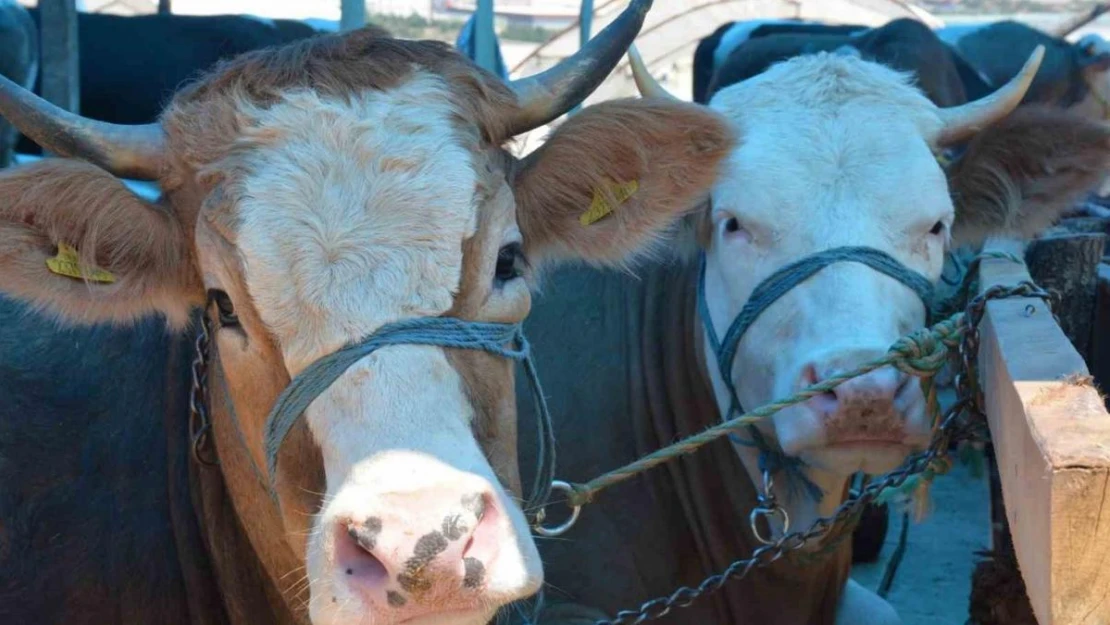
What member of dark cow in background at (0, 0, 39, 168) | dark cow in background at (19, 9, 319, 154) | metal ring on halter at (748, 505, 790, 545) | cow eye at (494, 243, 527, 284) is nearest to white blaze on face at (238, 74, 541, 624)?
cow eye at (494, 243, 527, 284)

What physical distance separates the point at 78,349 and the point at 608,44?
147 cm

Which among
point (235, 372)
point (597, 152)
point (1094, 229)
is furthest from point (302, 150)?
point (1094, 229)

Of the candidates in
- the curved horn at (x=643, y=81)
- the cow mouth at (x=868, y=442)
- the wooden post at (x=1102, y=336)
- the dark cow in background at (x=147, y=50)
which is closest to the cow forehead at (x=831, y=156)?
the curved horn at (x=643, y=81)

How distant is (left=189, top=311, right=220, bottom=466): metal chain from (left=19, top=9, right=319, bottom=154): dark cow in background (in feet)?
13.2

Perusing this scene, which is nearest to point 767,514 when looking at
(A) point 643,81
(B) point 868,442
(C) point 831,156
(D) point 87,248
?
(B) point 868,442

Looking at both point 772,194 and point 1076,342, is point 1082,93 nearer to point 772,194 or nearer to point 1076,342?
point 1076,342

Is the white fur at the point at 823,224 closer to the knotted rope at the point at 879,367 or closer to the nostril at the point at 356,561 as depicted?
the knotted rope at the point at 879,367

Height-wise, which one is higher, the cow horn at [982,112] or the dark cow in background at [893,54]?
the cow horn at [982,112]

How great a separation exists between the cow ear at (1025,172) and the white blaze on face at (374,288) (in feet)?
5.54

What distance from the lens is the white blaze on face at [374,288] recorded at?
2045 mm

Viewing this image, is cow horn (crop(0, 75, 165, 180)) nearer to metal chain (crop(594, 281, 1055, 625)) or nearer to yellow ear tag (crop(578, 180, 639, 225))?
yellow ear tag (crop(578, 180, 639, 225))

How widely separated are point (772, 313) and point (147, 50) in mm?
4794

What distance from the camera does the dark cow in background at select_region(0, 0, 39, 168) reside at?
573 cm

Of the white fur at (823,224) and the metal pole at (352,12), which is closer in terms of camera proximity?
the white fur at (823,224)
